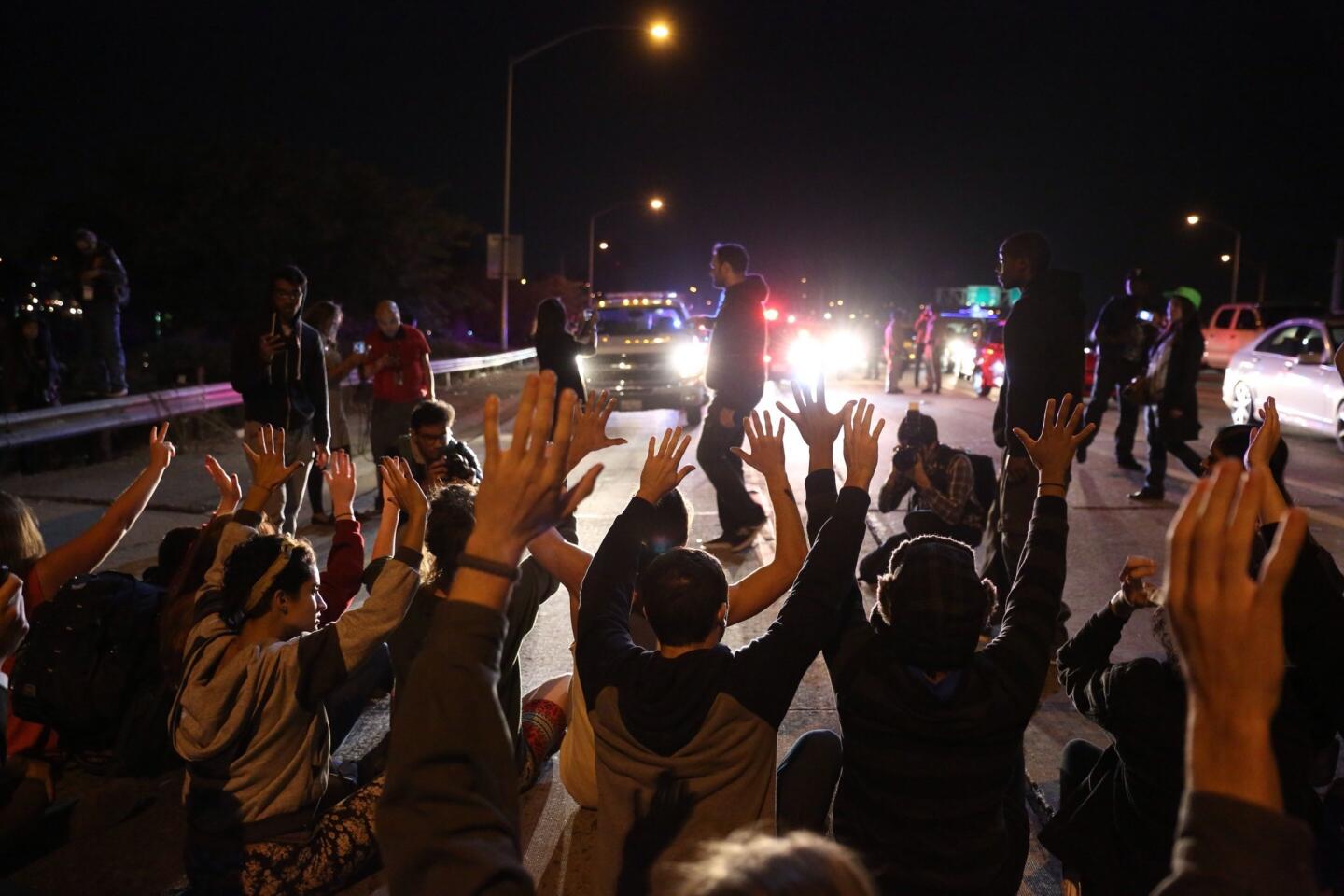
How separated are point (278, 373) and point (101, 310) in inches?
281

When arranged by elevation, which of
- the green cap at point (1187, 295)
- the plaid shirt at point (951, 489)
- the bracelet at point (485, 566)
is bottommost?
the plaid shirt at point (951, 489)

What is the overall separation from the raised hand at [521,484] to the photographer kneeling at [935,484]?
4.36 meters

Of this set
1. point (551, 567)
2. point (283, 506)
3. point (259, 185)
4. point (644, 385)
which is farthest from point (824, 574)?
point (259, 185)

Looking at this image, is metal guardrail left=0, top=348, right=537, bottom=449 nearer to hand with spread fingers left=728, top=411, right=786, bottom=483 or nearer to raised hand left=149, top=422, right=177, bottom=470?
raised hand left=149, top=422, right=177, bottom=470

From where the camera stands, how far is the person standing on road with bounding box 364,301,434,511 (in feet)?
28.3

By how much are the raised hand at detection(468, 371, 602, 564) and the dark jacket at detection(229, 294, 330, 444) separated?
18.8 ft

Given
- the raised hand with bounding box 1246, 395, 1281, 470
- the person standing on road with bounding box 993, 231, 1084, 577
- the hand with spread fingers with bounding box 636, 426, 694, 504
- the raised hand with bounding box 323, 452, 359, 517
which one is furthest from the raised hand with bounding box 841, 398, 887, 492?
the person standing on road with bounding box 993, 231, 1084, 577

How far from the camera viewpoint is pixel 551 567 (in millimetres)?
3537

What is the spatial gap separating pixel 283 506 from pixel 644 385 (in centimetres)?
A: 1089

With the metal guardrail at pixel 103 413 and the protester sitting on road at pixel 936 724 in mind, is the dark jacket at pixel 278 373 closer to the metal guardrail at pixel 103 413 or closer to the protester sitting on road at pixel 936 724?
the metal guardrail at pixel 103 413

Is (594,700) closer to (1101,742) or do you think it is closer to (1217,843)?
(1217,843)

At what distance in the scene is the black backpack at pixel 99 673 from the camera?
12.0ft


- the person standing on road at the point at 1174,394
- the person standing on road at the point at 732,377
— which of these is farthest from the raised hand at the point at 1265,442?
the person standing on road at the point at 1174,394

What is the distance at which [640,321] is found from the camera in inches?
730
